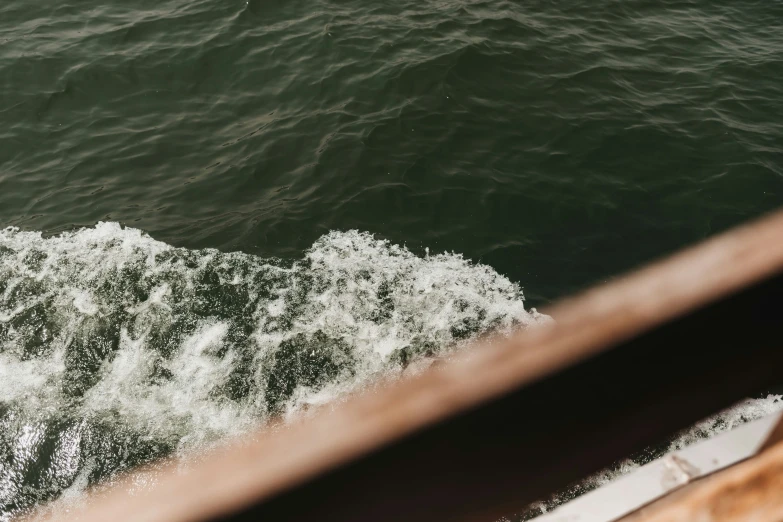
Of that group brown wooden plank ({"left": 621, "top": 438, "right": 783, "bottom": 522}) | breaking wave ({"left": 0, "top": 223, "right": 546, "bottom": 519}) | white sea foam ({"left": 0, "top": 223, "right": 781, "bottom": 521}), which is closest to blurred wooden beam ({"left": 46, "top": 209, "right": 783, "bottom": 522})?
brown wooden plank ({"left": 621, "top": 438, "right": 783, "bottom": 522})

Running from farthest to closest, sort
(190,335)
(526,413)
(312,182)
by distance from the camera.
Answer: (312,182) → (190,335) → (526,413)

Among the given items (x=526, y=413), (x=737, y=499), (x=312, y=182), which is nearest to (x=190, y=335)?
(x=312, y=182)

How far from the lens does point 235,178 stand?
8016mm

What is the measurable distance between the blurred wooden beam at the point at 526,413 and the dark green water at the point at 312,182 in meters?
4.33

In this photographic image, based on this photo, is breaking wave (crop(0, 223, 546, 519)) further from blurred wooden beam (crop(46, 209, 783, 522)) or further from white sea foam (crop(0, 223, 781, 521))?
blurred wooden beam (crop(46, 209, 783, 522))

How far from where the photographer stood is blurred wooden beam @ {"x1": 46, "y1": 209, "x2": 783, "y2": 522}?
100cm

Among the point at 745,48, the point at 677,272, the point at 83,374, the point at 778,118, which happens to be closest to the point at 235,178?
the point at 83,374

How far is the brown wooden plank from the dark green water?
4733 mm

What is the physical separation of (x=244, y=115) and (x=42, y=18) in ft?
17.7

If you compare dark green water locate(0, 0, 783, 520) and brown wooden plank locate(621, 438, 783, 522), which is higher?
brown wooden plank locate(621, 438, 783, 522)

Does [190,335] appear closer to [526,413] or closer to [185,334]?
[185,334]

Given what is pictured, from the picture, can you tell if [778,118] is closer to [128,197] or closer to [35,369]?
[128,197]

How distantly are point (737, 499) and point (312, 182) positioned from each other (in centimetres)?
720

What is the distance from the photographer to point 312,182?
7.86 metres
